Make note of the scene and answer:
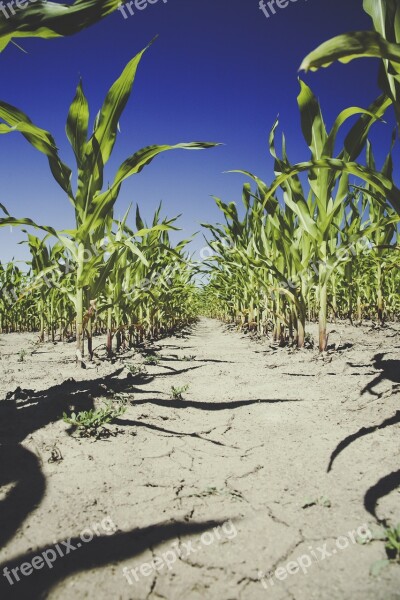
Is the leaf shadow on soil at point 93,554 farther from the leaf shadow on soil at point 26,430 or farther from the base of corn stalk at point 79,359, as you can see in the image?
the base of corn stalk at point 79,359

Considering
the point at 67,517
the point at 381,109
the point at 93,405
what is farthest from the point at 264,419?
the point at 381,109

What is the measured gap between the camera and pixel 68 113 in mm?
1989

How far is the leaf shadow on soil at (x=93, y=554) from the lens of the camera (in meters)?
0.65

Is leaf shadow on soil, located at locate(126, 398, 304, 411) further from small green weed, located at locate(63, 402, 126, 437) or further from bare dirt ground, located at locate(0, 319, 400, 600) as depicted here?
small green weed, located at locate(63, 402, 126, 437)

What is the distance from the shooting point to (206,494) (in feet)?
3.17

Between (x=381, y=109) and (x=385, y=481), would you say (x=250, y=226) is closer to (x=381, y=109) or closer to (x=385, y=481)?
(x=381, y=109)

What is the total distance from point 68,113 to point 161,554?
2.26 m

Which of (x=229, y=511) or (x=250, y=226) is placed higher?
(x=250, y=226)

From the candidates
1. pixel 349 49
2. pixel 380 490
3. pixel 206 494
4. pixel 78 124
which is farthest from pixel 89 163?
pixel 380 490

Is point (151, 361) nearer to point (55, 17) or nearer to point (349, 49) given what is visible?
point (55, 17)
